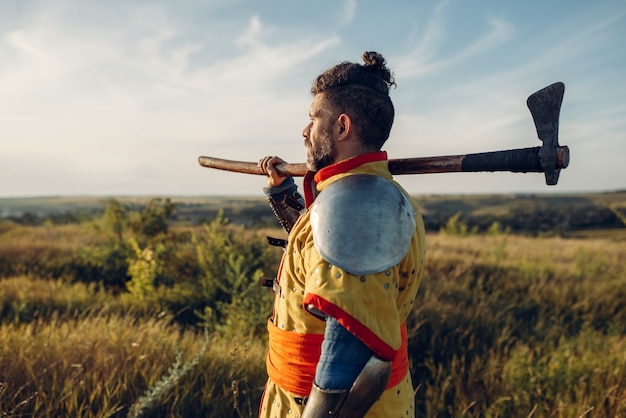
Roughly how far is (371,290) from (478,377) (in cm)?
370

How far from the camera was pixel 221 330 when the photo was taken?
16.8ft

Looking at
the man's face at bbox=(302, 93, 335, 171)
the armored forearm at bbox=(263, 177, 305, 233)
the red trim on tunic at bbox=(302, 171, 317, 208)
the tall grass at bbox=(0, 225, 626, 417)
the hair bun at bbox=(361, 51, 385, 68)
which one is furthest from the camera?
the tall grass at bbox=(0, 225, 626, 417)

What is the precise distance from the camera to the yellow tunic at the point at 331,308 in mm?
1538

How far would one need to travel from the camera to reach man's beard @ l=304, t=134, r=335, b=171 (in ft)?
6.30

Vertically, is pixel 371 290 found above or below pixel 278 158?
below

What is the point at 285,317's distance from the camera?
1.88m

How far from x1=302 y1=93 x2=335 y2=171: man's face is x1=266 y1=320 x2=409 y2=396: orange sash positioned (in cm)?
67

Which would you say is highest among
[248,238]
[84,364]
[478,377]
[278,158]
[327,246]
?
[278,158]

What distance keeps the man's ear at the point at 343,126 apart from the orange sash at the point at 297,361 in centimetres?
75

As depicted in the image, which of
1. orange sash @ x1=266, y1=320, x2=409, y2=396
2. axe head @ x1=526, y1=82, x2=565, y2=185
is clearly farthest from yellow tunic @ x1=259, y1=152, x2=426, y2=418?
axe head @ x1=526, y1=82, x2=565, y2=185

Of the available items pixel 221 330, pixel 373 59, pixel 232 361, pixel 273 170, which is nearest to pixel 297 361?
pixel 273 170

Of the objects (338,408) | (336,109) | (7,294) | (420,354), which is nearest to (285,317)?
(338,408)

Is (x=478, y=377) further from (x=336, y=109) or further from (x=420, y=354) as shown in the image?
(x=336, y=109)

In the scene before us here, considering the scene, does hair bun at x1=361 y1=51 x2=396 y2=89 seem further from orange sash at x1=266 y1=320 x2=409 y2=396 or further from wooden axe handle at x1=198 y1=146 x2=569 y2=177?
orange sash at x1=266 y1=320 x2=409 y2=396
